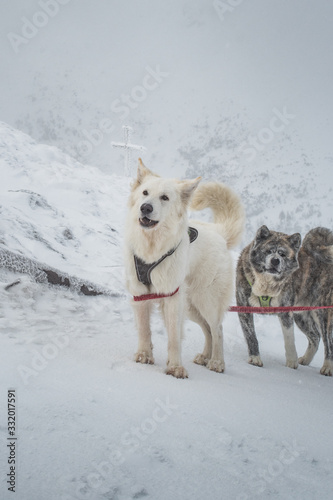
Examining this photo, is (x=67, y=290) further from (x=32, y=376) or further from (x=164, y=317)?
(x=32, y=376)

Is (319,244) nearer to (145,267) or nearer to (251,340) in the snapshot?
(251,340)

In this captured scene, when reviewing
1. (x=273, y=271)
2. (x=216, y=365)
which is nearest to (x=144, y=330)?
(x=216, y=365)

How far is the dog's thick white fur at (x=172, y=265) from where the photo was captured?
2.79 m

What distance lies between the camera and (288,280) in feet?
13.1

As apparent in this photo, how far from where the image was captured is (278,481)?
4.74ft

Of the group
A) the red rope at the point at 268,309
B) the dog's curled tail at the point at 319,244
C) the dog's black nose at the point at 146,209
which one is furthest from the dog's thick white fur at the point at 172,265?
the dog's curled tail at the point at 319,244

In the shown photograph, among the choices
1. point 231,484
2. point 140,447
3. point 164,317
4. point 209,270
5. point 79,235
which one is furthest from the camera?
point 79,235

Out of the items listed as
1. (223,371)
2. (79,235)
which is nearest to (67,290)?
(223,371)

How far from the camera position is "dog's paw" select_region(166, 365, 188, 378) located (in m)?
2.68

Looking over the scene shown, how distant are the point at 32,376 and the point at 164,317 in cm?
131
